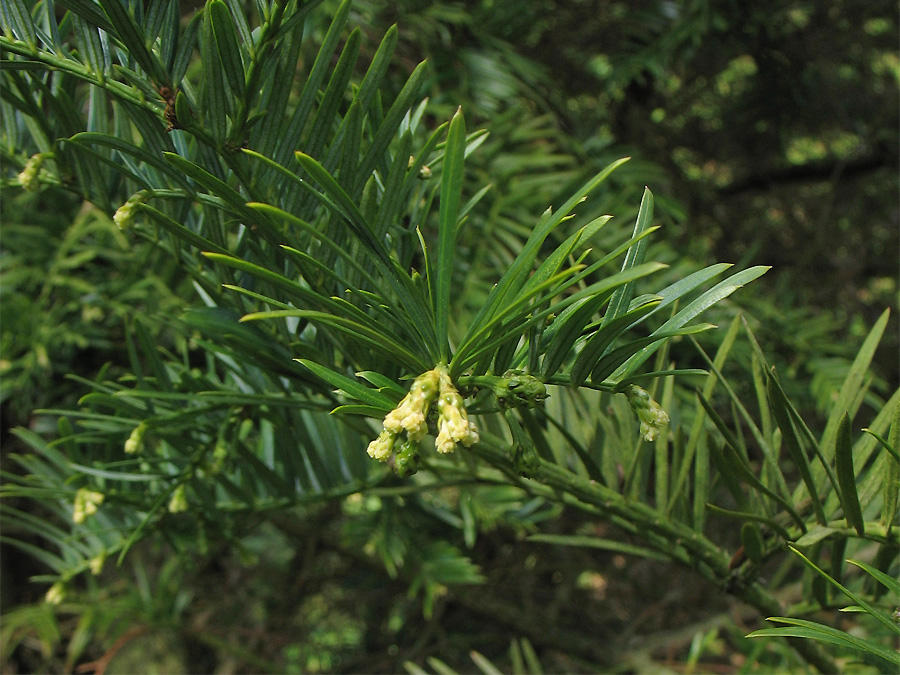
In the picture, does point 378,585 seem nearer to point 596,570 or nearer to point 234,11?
point 596,570

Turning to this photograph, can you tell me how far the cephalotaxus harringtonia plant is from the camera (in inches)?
9.1

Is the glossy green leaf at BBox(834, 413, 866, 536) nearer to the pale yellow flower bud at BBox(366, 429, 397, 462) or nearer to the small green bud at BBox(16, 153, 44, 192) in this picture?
the pale yellow flower bud at BBox(366, 429, 397, 462)

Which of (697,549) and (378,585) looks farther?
(378,585)

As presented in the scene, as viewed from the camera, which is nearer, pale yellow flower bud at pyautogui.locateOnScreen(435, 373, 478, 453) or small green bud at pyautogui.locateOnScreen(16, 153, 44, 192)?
pale yellow flower bud at pyautogui.locateOnScreen(435, 373, 478, 453)

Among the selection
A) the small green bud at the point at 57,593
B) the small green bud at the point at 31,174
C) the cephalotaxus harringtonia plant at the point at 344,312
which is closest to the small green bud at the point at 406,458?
the cephalotaxus harringtonia plant at the point at 344,312

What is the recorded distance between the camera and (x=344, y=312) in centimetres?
24

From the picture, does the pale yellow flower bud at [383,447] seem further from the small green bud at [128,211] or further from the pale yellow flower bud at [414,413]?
the small green bud at [128,211]

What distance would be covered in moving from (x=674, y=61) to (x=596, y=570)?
86 centimetres

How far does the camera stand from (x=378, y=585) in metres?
1.10

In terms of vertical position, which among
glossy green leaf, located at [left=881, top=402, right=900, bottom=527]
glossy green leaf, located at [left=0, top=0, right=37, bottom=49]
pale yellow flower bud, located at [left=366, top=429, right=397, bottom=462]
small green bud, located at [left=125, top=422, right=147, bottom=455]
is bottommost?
small green bud, located at [left=125, top=422, right=147, bottom=455]

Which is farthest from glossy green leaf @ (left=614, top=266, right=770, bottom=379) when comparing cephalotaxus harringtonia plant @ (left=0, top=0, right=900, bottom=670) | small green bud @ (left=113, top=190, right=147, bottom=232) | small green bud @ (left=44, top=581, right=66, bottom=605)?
small green bud @ (left=44, top=581, right=66, bottom=605)

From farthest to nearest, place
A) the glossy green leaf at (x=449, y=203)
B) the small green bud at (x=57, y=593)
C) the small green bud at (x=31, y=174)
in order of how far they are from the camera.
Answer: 1. the small green bud at (x=57, y=593)
2. the small green bud at (x=31, y=174)
3. the glossy green leaf at (x=449, y=203)

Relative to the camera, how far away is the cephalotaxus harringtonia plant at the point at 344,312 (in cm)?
23

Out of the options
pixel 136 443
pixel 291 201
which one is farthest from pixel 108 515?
pixel 291 201
